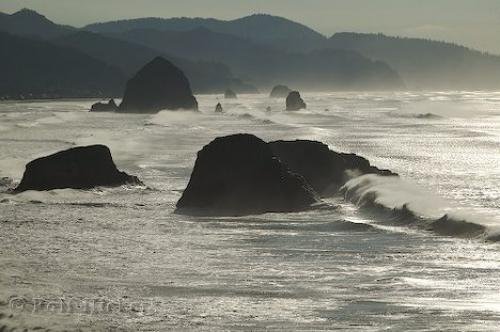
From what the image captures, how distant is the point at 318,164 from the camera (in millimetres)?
35750

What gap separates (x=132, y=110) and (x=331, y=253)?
158957 mm

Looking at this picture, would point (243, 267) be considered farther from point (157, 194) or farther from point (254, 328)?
point (157, 194)

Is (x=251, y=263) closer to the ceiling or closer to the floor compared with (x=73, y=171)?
closer to the floor

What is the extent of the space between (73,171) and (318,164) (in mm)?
8960

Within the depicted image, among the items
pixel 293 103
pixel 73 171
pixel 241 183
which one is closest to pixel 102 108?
pixel 293 103

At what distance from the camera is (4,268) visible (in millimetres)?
18703

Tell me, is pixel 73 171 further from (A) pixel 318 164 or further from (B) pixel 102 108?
(B) pixel 102 108

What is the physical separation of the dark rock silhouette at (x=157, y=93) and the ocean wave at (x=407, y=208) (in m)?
145

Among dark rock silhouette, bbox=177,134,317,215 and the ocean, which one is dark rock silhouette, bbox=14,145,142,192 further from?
dark rock silhouette, bbox=177,134,317,215

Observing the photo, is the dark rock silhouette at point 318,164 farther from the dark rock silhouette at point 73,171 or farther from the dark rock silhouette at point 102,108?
the dark rock silhouette at point 102,108

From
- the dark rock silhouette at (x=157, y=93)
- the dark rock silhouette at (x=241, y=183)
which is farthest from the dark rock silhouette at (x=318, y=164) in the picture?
the dark rock silhouette at (x=157, y=93)

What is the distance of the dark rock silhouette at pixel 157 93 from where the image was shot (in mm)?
182875

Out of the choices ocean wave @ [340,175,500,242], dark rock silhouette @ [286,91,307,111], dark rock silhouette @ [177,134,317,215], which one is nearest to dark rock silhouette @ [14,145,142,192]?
dark rock silhouette @ [177,134,317,215]

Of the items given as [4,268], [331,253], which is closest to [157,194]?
[331,253]
